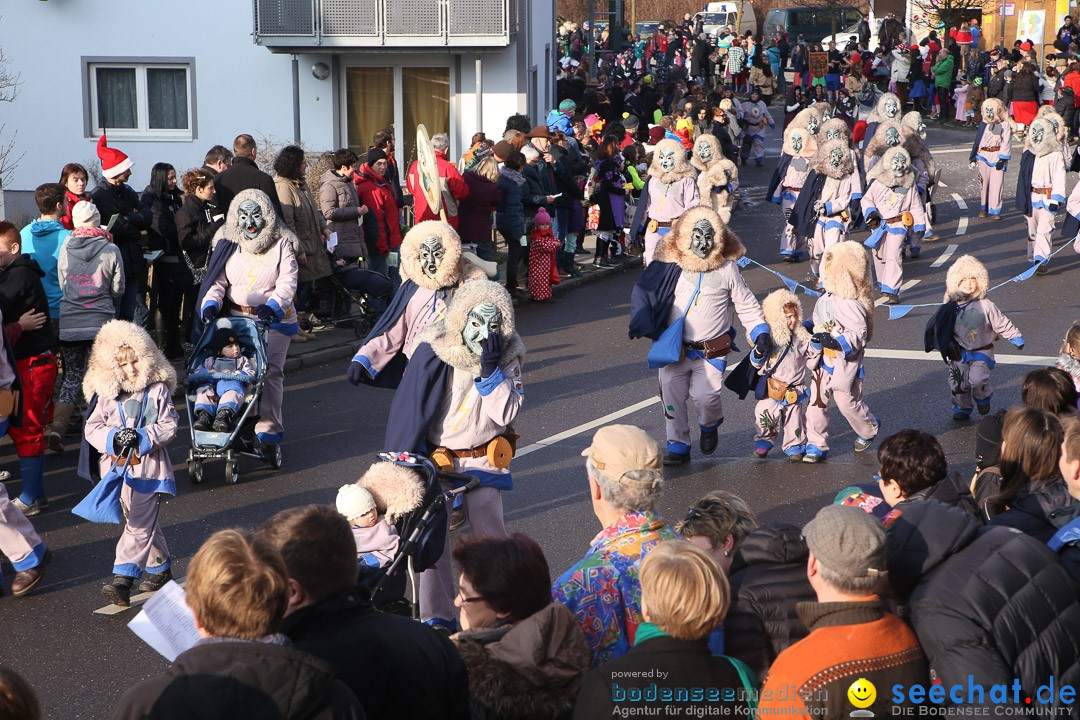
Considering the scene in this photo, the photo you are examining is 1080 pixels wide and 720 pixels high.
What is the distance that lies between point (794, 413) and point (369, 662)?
6.45m

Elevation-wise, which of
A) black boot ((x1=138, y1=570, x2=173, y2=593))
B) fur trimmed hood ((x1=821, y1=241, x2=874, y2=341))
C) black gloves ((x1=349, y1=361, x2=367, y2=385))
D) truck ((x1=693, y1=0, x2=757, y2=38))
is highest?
truck ((x1=693, y1=0, x2=757, y2=38))

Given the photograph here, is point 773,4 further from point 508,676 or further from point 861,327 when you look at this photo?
point 508,676

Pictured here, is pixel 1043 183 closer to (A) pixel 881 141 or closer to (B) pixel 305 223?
(A) pixel 881 141

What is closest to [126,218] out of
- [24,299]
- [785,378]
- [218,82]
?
[24,299]

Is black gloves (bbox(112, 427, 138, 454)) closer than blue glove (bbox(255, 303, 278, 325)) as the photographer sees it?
Yes

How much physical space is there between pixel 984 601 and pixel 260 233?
680cm

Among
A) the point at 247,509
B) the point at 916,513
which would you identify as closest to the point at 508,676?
the point at 916,513

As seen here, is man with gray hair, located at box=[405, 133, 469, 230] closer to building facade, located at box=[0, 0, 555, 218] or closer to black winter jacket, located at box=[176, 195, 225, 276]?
black winter jacket, located at box=[176, 195, 225, 276]

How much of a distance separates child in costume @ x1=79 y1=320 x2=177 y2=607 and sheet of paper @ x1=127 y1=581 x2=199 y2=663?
2.98 metres

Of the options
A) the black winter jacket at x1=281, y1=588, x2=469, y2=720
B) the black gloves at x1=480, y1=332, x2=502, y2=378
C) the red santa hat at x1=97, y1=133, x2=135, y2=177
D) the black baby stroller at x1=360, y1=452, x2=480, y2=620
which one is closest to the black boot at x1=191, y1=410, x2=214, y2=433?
the red santa hat at x1=97, y1=133, x2=135, y2=177

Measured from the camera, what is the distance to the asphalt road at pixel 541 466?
6730 mm

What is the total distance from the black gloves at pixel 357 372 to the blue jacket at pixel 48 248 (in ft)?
10.9

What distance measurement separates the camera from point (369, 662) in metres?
3.91

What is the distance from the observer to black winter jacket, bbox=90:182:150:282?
1094 cm
